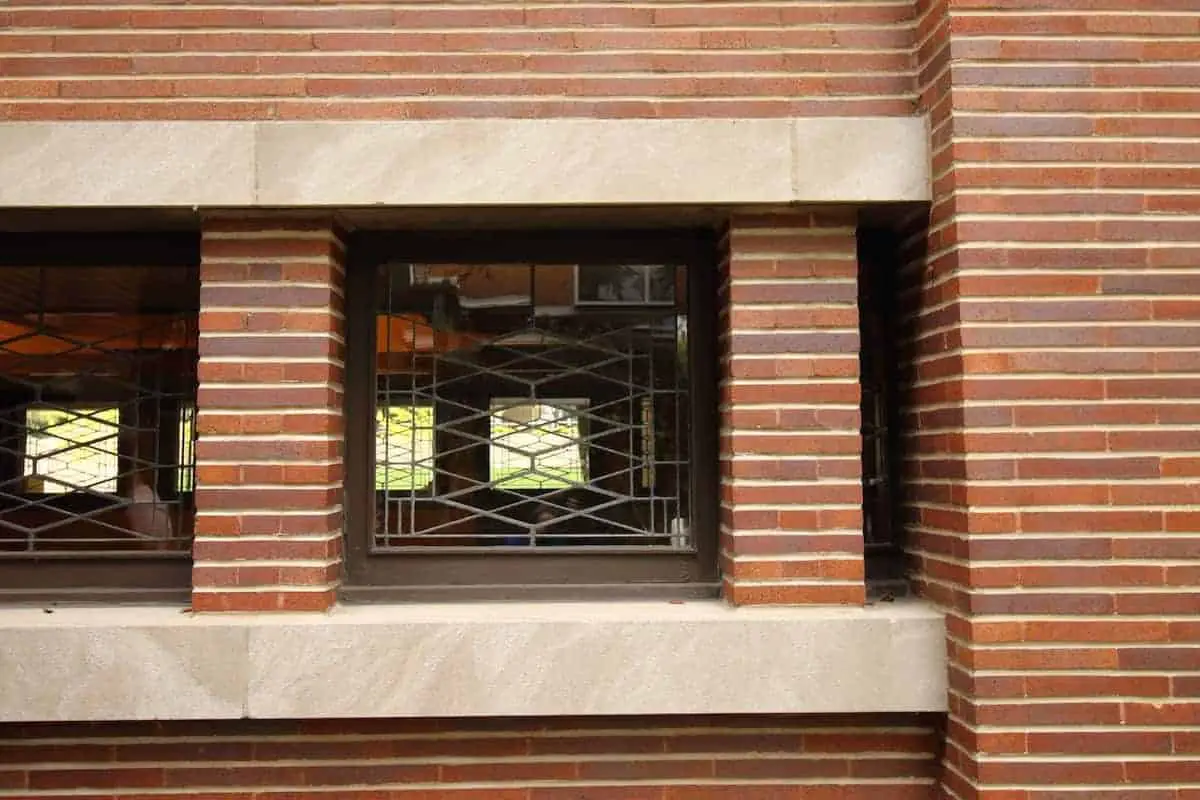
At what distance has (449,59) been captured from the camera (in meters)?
3.21

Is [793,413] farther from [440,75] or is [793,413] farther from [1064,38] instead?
[440,75]

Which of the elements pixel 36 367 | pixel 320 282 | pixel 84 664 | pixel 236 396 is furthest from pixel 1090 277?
pixel 36 367

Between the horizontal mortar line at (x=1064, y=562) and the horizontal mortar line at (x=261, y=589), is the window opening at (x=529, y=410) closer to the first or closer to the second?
the horizontal mortar line at (x=261, y=589)

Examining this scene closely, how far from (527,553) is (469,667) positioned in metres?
0.52

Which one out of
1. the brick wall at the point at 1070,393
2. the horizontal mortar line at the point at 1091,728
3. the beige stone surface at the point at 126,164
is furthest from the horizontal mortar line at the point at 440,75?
the horizontal mortar line at the point at 1091,728

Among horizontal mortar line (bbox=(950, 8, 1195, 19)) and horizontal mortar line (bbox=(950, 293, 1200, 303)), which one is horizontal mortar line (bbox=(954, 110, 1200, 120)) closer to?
horizontal mortar line (bbox=(950, 8, 1195, 19))

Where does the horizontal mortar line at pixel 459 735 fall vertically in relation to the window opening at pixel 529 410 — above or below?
below

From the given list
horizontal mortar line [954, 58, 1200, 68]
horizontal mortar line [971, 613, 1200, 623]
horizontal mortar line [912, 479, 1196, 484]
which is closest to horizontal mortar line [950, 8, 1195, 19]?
horizontal mortar line [954, 58, 1200, 68]

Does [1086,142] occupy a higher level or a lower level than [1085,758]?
higher

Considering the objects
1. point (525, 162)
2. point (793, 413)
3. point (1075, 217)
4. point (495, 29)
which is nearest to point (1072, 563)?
point (793, 413)

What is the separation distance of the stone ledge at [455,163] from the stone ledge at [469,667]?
4.50 ft

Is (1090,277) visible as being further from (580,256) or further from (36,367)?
(36,367)

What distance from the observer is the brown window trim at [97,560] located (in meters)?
3.34

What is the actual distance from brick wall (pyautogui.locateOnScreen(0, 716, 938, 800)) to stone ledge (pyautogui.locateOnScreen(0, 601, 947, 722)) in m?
0.19
